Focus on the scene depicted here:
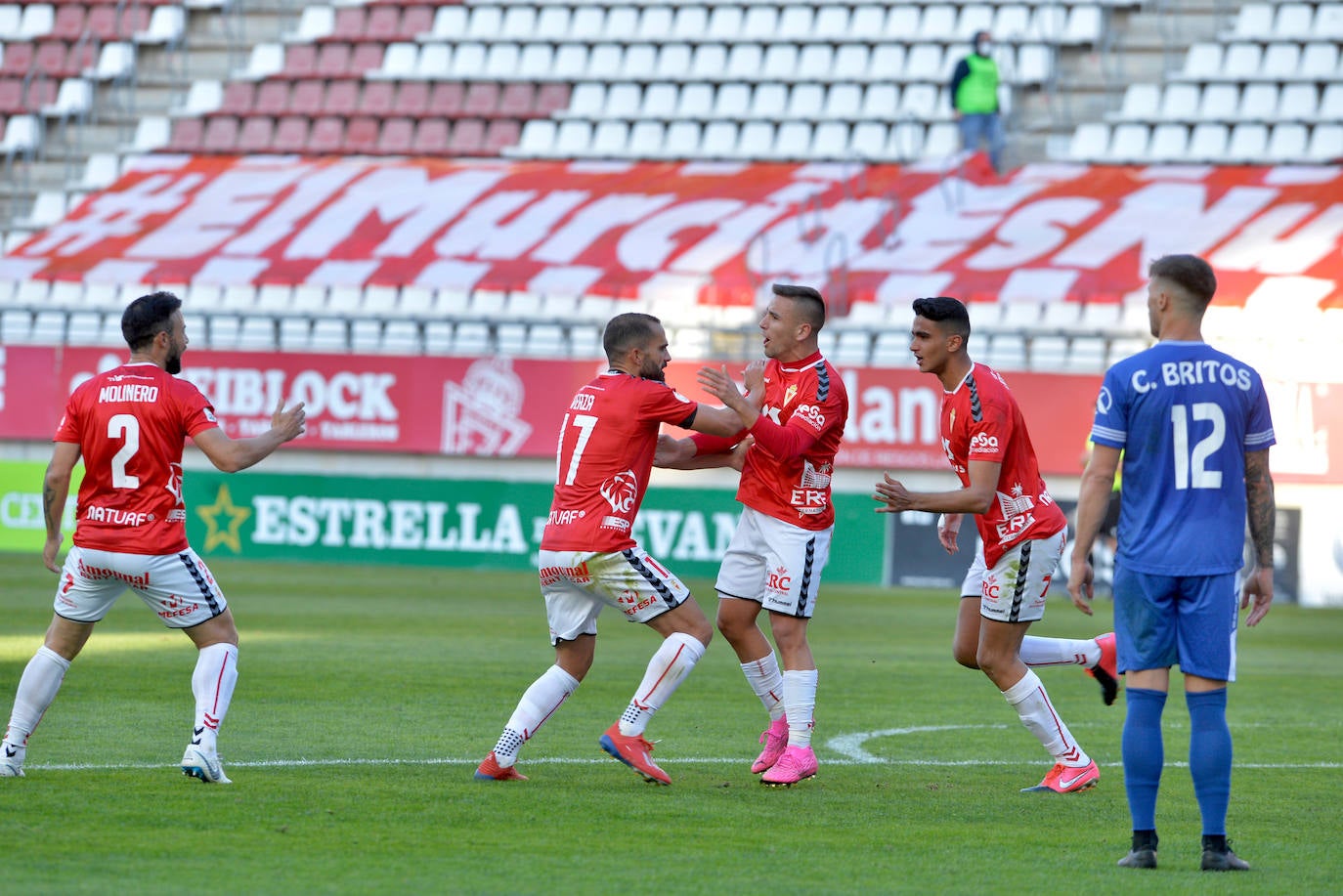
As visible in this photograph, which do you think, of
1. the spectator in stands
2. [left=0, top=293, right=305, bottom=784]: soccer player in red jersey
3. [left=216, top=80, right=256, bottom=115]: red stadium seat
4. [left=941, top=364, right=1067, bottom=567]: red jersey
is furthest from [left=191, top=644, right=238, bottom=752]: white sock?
[left=216, top=80, right=256, bottom=115]: red stadium seat

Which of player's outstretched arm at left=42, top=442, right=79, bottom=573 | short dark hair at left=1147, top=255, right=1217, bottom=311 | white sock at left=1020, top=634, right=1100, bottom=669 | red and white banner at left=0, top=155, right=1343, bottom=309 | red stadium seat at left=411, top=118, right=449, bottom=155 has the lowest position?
white sock at left=1020, top=634, right=1100, bottom=669

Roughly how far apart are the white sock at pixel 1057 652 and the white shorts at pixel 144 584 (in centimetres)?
346

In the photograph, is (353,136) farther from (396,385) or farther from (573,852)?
(573,852)

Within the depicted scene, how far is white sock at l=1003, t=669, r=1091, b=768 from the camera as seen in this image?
829 cm

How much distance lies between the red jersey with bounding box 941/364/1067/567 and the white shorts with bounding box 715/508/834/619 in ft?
2.19

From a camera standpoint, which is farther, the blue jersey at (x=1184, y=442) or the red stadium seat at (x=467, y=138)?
the red stadium seat at (x=467, y=138)

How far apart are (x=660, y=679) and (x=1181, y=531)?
2446 mm

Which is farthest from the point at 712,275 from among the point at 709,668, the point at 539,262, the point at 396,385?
the point at 709,668

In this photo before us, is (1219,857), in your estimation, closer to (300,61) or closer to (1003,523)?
(1003,523)

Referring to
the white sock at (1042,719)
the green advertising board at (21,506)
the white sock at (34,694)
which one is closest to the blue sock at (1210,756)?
the white sock at (1042,719)

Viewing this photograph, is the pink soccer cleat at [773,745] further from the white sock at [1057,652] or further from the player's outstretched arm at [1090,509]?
the player's outstretched arm at [1090,509]

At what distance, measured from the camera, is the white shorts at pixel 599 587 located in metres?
7.91

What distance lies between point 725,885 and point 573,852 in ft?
2.28

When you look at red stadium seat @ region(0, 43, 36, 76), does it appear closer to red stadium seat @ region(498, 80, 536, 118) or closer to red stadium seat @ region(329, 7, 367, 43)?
red stadium seat @ region(329, 7, 367, 43)
